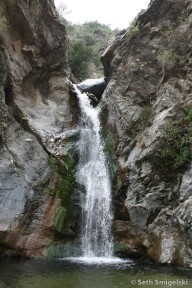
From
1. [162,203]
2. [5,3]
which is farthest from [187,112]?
[5,3]

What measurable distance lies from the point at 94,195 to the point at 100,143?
3.92 meters

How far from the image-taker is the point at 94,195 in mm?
16719

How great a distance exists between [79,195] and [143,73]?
28.6 feet

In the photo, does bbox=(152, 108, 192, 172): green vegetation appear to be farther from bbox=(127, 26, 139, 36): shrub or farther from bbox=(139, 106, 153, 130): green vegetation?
bbox=(127, 26, 139, 36): shrub

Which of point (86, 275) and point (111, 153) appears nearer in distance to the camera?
point (86, 275)

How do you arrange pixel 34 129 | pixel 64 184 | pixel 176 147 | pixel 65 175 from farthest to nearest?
pixel 34 129, pixel 65 175, pixel 64 184, pixel 176 147

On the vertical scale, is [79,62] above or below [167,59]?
above

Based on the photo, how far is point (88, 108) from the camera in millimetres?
22672

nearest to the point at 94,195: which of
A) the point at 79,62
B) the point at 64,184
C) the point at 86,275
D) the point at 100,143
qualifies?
the point at 64,184

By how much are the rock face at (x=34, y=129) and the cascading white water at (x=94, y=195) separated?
66 centimetres

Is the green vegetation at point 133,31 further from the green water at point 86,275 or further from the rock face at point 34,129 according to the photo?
the green water at point 86,275

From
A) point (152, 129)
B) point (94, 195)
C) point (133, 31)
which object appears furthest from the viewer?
point (133, 31)

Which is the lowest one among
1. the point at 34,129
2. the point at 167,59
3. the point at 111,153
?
the point at 111,153

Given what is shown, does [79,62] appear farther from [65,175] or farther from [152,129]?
[65,175]
